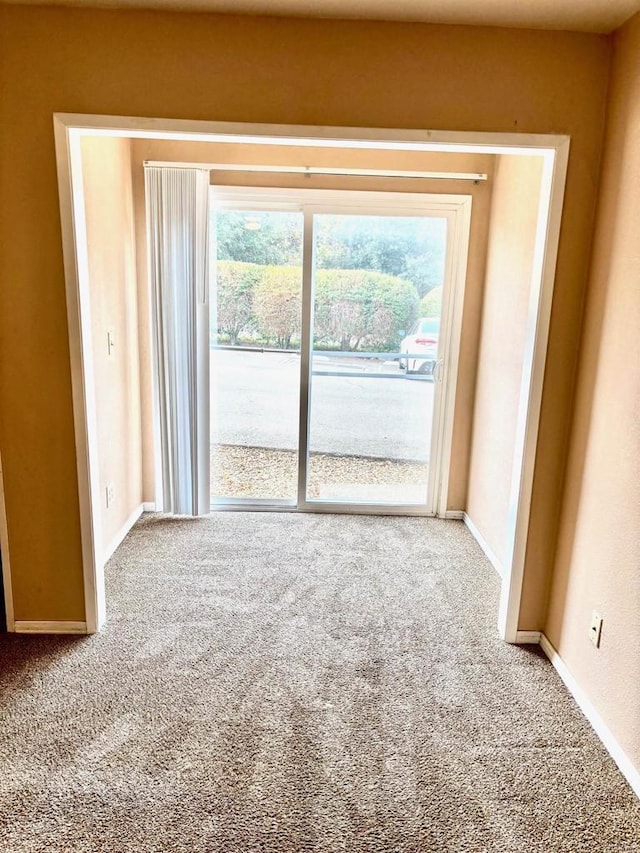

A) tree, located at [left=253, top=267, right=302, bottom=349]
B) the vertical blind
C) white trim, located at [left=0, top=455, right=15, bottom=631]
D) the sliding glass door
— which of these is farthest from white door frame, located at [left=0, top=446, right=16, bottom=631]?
tree, located at [left=253, top=267, right=302, bottom=349]

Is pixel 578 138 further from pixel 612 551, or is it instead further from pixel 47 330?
pixel 47 330

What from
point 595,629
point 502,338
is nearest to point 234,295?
point 502,338

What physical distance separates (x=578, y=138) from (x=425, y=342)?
171 cm

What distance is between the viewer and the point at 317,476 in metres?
3.88

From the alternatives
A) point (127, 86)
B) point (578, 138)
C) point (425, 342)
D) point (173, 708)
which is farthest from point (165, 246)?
point (173, 708)

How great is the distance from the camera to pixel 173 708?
1971 mm

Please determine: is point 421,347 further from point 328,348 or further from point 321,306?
point 321,306

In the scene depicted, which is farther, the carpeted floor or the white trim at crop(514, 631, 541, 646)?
the white trim at crop(514, 631, 541, 646)

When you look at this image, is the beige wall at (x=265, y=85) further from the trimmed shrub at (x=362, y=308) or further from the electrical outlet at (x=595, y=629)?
the trimmed shrub at (x=362, y=308)

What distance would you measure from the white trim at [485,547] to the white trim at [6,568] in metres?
2.41

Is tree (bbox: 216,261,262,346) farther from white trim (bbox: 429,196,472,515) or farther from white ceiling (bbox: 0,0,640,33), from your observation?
white ceiling (bbox: 0,0,640,33)

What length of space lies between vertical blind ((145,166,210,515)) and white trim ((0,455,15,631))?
1.37m

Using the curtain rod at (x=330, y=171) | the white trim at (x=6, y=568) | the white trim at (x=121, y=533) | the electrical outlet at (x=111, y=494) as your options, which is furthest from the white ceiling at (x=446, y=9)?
the white trim at (x=121, y=533)

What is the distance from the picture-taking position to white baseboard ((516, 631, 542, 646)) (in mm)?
2438
